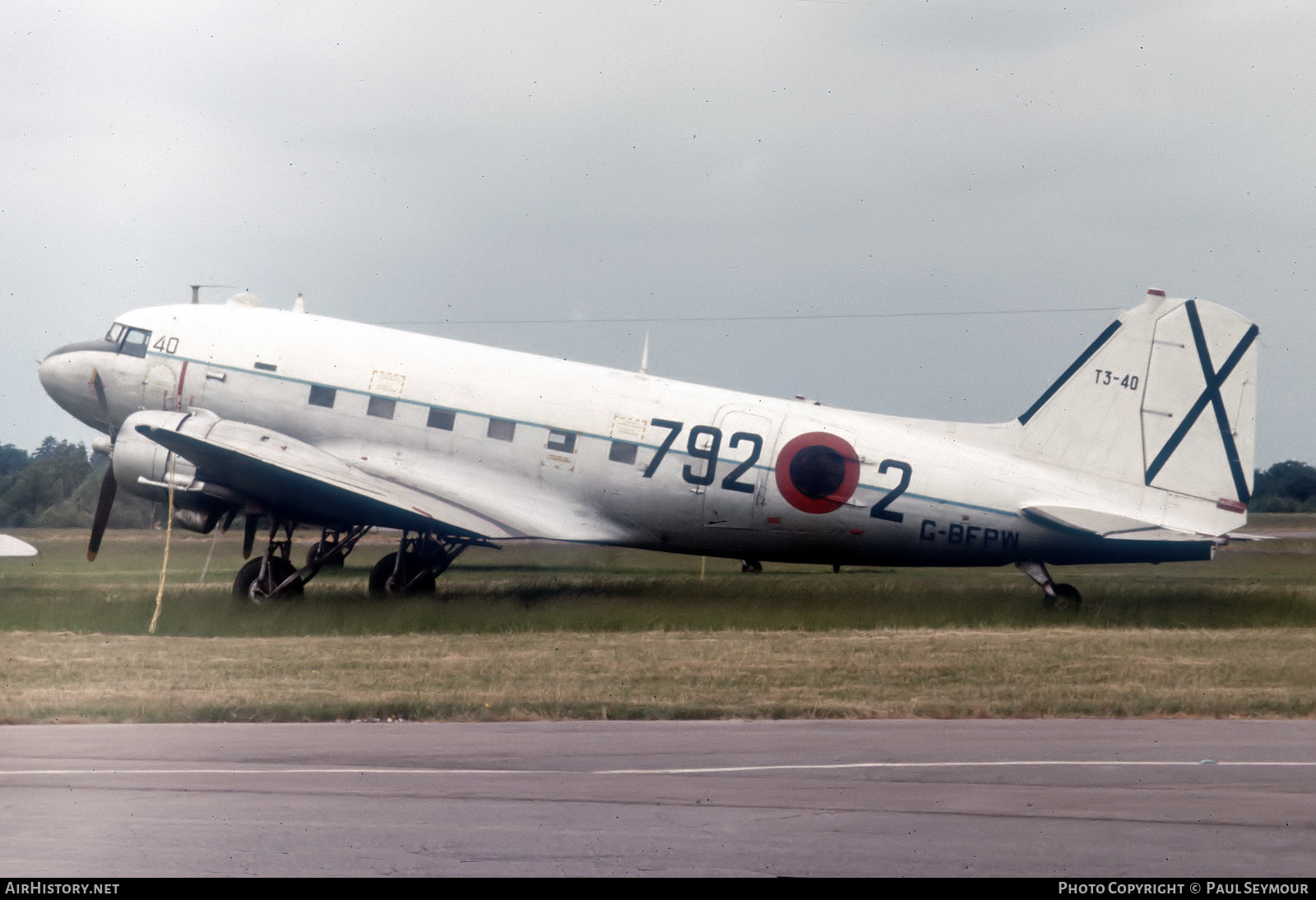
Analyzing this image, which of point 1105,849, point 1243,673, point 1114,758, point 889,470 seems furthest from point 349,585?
point 1105,849

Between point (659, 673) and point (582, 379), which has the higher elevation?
point (582, 379)

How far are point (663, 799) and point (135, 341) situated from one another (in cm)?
1922

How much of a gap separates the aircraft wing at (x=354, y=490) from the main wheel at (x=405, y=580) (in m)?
1.89

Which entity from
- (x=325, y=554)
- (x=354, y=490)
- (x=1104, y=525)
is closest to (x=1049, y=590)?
(x=1104, y=525)

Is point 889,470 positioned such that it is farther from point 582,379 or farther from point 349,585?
point 349,585

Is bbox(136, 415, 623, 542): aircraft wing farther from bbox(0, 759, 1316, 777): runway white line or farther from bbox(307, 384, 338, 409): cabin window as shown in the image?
bbox(0, 759, 1316, 777): runway white line

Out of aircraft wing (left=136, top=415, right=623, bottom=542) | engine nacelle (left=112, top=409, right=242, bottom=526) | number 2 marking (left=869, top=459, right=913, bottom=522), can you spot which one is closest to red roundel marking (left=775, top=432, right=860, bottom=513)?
number 2 marking (left=869, top=459, right=913, bottom=522)

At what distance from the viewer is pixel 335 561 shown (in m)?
24.2

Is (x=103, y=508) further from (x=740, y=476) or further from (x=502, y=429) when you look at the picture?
(x=740, y=476)

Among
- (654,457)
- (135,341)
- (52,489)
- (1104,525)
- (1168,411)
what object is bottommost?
(52,489)

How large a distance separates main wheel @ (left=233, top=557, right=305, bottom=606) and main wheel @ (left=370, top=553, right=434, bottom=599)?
1.97m

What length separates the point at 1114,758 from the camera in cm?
976

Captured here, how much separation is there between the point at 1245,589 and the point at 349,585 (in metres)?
17.0

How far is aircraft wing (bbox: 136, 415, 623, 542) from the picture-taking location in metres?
→ 20.9
